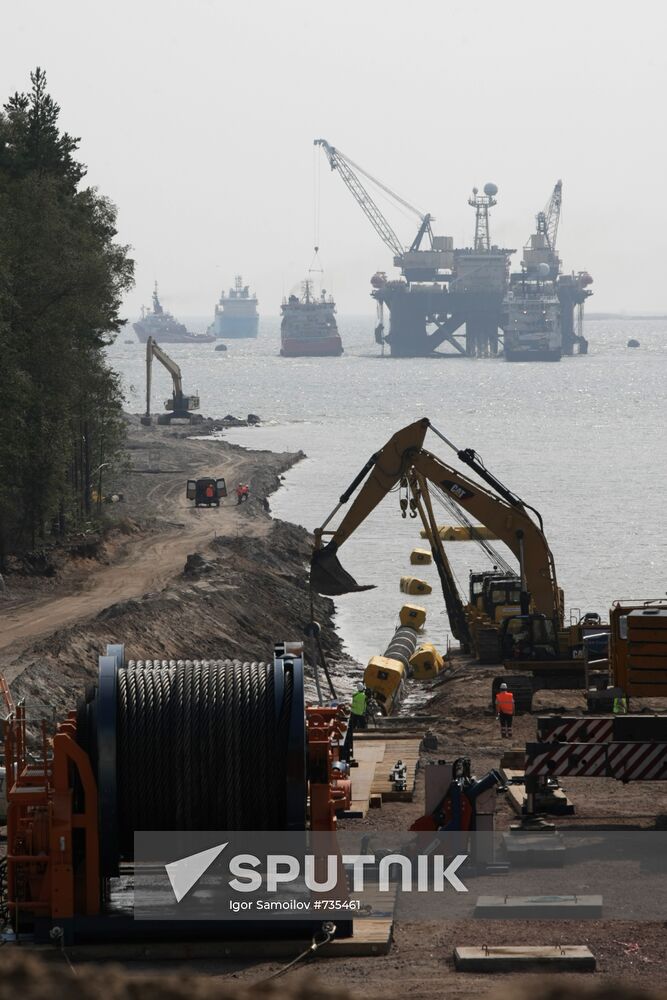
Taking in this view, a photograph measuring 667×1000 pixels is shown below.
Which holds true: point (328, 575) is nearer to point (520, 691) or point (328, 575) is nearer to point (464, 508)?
point (464, 508)

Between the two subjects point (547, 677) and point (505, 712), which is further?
point (547, 677)

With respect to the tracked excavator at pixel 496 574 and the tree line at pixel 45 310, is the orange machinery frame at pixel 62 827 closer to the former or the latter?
the tracked excavator at pixel 496 574

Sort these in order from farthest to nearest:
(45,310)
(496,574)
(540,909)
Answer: (45,310), (496,574), (540,909)

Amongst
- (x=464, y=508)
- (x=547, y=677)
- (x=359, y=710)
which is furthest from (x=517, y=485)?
(x=359, y=710)

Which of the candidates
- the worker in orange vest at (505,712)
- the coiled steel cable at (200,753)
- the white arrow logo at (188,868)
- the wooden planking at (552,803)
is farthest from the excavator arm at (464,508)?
the coiled steel cable at (200,753)

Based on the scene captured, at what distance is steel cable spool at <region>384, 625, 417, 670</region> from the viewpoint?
45.2 meters

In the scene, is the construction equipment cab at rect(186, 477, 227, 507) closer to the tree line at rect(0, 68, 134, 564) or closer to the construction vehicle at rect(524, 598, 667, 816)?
the tree line at rect(0, 68, 134, 564)

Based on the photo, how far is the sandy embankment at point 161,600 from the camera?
35969 mm

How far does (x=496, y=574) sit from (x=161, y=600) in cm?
979

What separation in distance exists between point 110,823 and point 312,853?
7.26 ft

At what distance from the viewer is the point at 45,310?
52500 mm

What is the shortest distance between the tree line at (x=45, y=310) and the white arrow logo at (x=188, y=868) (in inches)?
1199

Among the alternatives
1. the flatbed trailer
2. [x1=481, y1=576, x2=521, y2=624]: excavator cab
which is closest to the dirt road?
[x1=481, y1=576, x2=521, y2=624]: excavator cab

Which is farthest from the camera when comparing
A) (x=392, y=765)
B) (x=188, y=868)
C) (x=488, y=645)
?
(x=488, y=645)
